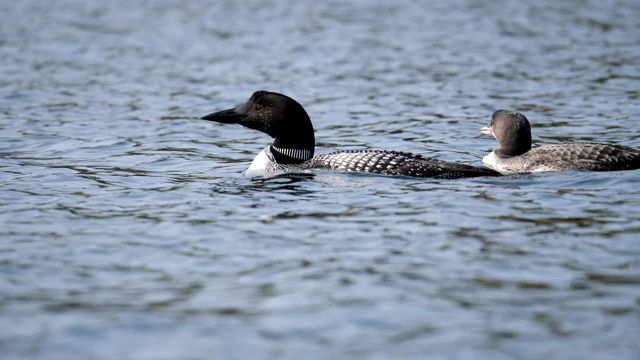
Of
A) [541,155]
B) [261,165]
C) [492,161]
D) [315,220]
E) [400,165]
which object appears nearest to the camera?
[315,220]

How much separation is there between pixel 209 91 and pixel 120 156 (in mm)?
3934

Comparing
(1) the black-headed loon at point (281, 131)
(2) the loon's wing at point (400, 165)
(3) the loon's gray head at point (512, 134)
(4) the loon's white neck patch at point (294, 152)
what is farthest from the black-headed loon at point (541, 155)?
(4) the loon's white neck patch at point (294, 152)

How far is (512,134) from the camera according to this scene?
838 cm

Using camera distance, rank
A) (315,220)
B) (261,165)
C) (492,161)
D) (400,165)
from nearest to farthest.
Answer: (315,220), (400,165), (261,165), (492,161)

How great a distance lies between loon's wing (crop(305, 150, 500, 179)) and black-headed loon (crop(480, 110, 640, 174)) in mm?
406

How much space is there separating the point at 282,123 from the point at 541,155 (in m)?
1.95

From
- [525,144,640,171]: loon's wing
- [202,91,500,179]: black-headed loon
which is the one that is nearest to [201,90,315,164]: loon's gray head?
[202,91,500,179]: black-headed loon

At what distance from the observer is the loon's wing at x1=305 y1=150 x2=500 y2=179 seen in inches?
303

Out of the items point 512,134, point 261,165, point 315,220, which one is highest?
point 512,134

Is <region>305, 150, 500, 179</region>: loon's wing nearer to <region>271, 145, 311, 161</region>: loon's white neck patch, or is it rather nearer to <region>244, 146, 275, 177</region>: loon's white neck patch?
<region>271, 145, 311, 161</region>: loon's white neck patch

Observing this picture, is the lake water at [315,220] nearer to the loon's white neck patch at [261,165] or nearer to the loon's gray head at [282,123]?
the loon's white neck patch at [261,165]

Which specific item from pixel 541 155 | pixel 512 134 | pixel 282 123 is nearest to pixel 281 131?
pixel 282 123

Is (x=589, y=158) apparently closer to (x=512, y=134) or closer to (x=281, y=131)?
(x=512, y=134)

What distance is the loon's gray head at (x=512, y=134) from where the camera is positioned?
329 inches
